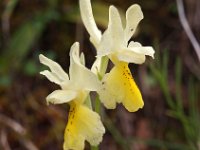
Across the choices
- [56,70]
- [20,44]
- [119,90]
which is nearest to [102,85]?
[119,90]

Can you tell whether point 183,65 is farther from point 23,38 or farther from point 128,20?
point 128,20

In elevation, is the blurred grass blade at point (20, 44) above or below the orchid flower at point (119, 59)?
below

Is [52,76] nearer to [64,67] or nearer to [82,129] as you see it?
[82,129]

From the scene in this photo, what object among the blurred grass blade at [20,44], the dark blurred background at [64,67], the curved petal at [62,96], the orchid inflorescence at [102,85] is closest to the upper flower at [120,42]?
the orchid inflorescence at [102,85]

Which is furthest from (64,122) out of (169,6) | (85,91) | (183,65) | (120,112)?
(85,91)

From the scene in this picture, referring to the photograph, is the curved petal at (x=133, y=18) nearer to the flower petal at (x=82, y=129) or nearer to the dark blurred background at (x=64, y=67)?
the flower petal at (x=82, y=129)

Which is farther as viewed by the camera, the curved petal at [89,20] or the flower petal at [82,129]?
the curved petal at [89,20]
